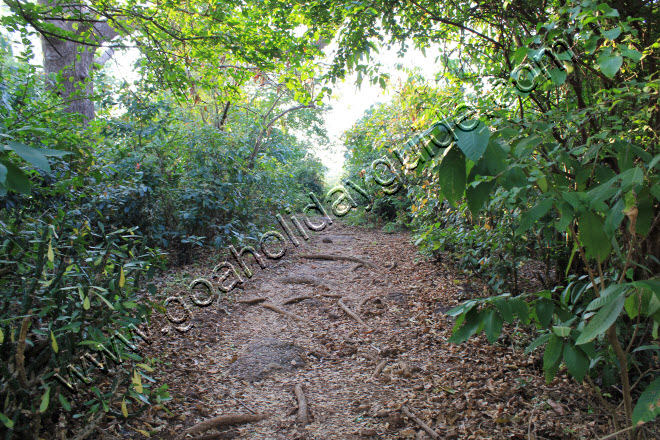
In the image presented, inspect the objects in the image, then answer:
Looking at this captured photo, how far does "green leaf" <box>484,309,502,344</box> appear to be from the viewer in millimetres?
1092

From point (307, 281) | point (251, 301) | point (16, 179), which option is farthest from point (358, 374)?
point (16, 179)

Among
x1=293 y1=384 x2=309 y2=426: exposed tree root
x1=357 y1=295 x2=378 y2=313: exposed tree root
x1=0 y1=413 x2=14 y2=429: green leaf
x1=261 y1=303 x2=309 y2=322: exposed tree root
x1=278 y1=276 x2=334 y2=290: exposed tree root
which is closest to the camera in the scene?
x1=0 y1=413 x2=14 y2=429: green leaf

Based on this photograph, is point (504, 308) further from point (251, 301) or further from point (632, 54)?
point (251, 301)

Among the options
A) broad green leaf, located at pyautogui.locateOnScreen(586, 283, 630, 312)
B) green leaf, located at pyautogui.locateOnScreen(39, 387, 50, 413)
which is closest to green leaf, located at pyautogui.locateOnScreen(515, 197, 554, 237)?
broad green leaf, located at pyautogui.locateOnScreen(586, 283, 630, 312)

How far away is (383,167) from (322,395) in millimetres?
5924

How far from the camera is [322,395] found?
111 inches

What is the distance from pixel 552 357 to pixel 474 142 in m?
0.70

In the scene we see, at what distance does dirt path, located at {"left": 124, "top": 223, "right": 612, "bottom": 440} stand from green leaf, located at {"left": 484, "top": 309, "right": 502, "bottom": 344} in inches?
43.6

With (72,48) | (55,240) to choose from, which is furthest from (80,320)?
(72,48)

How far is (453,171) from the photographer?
102 cm

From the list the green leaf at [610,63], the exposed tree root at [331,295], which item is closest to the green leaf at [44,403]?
the green leaf at [610,63]

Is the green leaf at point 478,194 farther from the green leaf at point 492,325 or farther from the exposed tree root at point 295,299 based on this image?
the exposed tree root at point 295,299

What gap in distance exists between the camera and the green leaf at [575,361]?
110 cm

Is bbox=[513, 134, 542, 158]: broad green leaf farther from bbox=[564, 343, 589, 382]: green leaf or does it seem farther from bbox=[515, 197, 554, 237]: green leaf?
bbox=[564, 343, 589, 382]: green leaf
